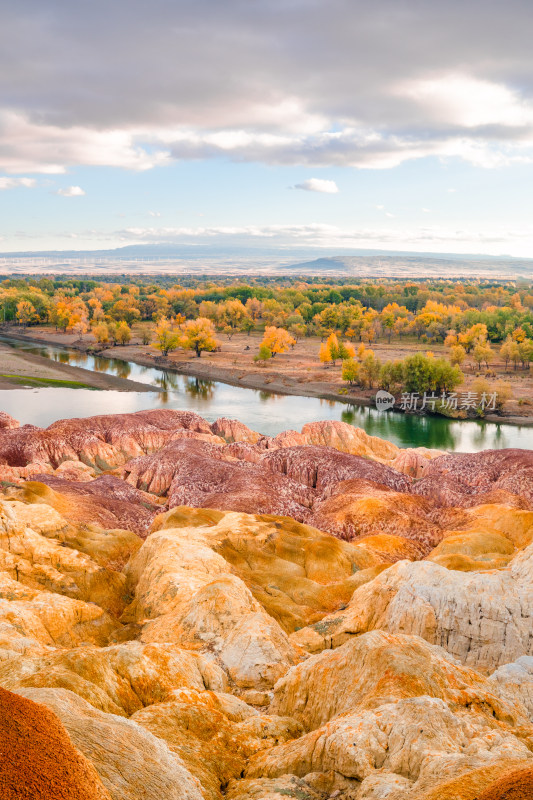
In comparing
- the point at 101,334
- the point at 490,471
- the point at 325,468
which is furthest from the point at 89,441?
the point at 101,334

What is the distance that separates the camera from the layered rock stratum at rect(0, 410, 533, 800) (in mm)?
7918

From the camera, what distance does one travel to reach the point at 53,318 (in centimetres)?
17388

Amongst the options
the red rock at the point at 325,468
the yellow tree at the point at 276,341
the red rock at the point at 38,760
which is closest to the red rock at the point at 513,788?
the red rock at the point at 38,760

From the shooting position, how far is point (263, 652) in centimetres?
1487

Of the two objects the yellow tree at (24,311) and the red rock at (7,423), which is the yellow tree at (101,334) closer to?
the yellow tree at (24,311)

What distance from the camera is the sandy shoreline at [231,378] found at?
10419 cm

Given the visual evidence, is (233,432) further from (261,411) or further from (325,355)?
(325,355)

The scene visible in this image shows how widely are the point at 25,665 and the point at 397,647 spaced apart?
7.76m

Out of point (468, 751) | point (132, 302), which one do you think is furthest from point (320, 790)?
point (132, 302)

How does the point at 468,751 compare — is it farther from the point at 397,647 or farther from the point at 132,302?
the point at 132,302

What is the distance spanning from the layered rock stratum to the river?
45.0m

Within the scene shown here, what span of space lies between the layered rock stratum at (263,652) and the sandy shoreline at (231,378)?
6561 centimetres

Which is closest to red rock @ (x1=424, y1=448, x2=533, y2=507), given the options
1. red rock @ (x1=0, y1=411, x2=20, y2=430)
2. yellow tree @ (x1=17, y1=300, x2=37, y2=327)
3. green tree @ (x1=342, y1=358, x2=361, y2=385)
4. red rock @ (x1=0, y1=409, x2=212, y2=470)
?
red rock @ (x1=0, y1=409, x2=212, y2=470)

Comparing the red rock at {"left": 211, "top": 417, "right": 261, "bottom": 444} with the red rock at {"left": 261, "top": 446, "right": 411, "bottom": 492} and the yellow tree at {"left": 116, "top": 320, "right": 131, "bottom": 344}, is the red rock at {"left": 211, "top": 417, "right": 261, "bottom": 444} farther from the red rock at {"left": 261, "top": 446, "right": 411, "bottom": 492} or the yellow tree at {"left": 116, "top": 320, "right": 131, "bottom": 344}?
the yellow tree at {"left": 116, "top": 320, "right": 131, "bottom": 344}
